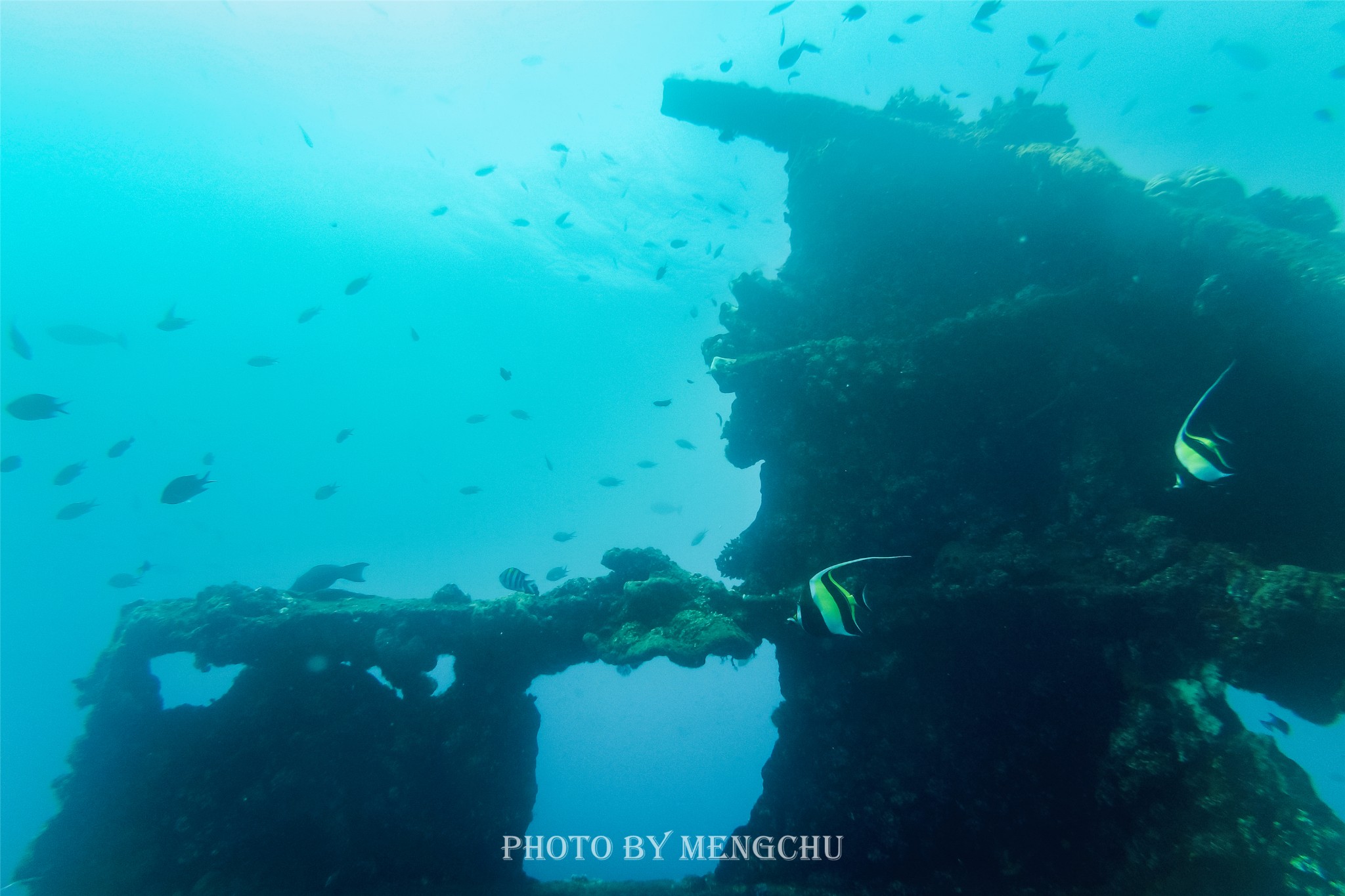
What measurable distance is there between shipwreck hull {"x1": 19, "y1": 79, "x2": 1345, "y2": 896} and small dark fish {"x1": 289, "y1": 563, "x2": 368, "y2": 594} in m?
1.62

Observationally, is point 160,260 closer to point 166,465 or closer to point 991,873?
point 166,465

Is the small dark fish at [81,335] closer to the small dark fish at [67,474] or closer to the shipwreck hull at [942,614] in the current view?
the small dark fish at [67,474]

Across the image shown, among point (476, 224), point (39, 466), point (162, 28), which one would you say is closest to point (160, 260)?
point (162, 28)

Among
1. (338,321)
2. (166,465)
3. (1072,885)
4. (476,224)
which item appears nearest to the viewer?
(1072,885)

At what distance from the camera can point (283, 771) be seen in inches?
305

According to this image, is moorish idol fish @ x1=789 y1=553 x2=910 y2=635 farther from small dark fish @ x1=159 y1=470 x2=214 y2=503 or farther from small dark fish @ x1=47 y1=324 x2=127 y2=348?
small dark fish @ x1=47 y1=324 x2=127 y2=348

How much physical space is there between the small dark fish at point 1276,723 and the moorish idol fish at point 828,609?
10.7m

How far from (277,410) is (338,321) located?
39.1 ft

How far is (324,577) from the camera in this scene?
36.1 ft

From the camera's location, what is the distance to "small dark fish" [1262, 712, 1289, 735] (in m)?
8.05

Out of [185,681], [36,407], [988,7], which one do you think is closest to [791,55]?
[988,7]

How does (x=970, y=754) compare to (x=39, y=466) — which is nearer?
(x=970, y=754)

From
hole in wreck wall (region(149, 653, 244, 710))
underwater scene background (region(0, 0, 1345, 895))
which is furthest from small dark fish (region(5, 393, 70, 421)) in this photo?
hole in wreck wall (region(149, 653, 244, 710))

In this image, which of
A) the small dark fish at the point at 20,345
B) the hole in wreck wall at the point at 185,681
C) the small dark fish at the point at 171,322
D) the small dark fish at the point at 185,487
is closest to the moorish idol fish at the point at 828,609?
the small dark fish at the point at 185,487
